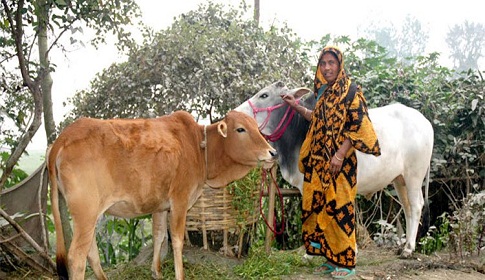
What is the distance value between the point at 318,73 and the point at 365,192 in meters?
1.50

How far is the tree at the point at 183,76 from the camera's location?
5141mm

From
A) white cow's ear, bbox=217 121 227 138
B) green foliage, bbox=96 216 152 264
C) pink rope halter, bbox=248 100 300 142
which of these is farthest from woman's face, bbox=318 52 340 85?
green foliage, bbox=96 216 152 264

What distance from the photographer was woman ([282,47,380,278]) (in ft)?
14.4

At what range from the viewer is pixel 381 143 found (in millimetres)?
5195

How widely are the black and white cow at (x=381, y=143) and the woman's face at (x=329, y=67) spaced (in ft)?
1.27

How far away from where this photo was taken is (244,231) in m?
4.86

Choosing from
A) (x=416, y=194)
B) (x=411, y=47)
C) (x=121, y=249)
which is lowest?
(x=121, y=249)

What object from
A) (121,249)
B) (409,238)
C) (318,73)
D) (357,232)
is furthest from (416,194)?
(121,249)

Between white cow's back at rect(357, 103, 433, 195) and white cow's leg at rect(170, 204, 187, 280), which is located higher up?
white cow's back at rect(357, 103, 433, 195)

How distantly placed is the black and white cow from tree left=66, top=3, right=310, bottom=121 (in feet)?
1.60

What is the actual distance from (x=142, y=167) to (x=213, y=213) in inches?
46.6

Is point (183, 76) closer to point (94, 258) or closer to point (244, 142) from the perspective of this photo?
point (244, 142)

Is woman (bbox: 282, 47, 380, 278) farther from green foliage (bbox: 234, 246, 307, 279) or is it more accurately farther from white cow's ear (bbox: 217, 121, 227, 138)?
white cow's ear (bbox: 217, 121, 227, 138)

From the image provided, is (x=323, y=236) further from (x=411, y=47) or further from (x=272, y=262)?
(x=411, y=47)
